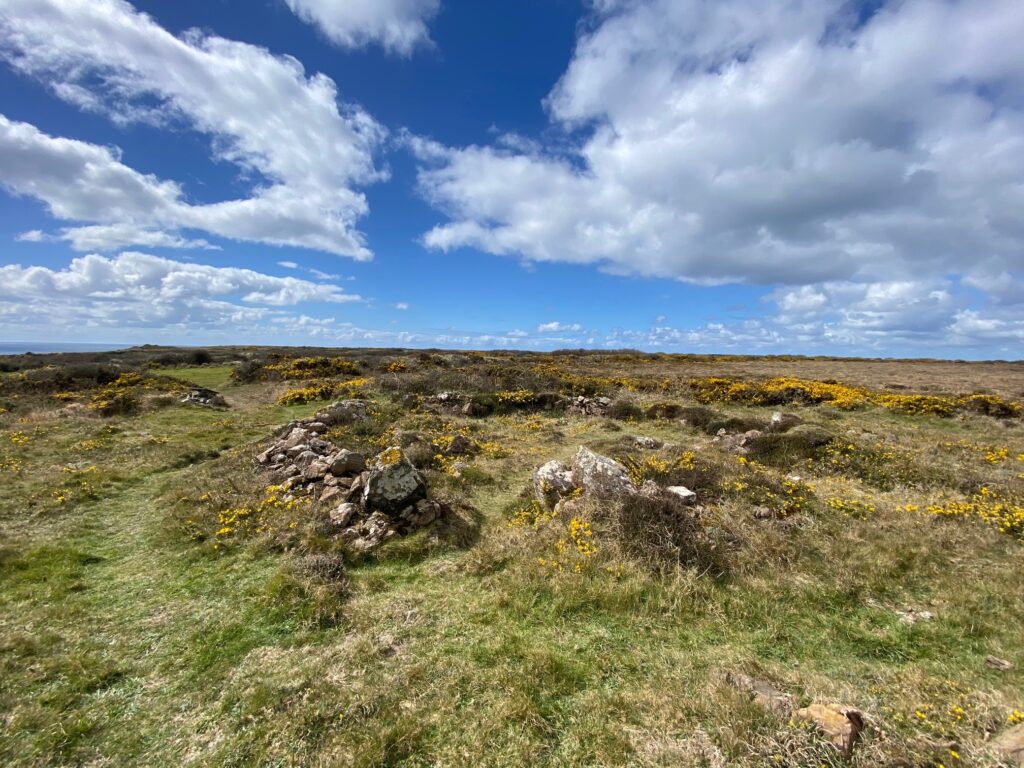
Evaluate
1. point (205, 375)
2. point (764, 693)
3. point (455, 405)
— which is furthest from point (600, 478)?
point (205, 375)

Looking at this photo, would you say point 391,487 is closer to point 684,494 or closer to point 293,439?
point 684,494

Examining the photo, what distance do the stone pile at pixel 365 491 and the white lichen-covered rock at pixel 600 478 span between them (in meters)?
3.32

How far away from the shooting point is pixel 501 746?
4.82 metres

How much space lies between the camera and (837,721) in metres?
4.49

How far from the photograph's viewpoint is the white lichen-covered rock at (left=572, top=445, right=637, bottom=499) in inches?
399

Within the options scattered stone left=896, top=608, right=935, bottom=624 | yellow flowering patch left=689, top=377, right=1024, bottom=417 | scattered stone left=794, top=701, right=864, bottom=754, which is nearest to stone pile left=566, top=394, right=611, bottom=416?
yellow flowering patch left=689, top=377, right=1024, bottom=417

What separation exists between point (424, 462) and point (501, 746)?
33.1 feet

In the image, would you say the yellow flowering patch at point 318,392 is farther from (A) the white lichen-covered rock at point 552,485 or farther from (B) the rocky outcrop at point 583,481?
(B) the rocky outcrop at point 583,481

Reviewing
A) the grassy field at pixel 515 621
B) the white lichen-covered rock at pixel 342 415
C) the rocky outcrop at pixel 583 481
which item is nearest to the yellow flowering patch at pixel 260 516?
the grassy field at pixel 515 621

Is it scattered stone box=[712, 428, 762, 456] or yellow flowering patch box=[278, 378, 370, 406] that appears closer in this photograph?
scattered stone box=[712, 428, 762, 456]

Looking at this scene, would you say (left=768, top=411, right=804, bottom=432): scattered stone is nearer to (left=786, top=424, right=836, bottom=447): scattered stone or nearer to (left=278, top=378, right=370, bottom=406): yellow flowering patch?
(left=786, top=424, right=836, bottom=447): scattered stone

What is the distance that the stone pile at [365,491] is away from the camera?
9.65 meters

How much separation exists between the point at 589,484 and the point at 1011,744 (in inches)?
278

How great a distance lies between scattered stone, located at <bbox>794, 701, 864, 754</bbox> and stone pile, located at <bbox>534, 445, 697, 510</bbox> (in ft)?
16.8
